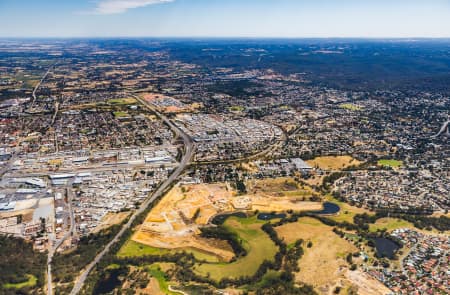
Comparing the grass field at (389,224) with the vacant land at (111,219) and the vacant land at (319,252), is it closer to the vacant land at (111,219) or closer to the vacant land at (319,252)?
the vacant land at (319,252)

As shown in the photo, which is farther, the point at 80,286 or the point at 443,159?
the point at 443,159

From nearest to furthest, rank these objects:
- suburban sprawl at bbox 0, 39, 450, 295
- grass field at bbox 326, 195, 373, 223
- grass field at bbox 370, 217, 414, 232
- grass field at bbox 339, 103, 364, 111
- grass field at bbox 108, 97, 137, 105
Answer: suburban sprawl at bbox 0, 39, 450, 295 → grass field at bbox 370, 217, 414, 232 → grass field at bbox 326, 195, 373, 223 → grass field at bbox 339, 103, 364, 111 → grass field at bbox 108, 97, 137, 105

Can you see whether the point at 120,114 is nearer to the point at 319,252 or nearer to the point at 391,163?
the point at 391,163

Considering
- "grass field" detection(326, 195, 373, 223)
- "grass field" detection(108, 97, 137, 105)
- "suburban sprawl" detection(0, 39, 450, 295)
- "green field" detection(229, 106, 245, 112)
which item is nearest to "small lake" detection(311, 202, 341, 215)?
"suburban sprawl" detection(0, 39, 450, 295)

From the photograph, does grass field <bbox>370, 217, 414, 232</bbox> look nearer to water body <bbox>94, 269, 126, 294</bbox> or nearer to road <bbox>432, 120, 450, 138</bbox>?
water body <bbox>94, 269, 126, 294</bbox>

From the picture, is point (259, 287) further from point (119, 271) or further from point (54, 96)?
point (54, 96)

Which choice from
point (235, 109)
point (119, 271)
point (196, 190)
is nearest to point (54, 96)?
point (235, 109)
